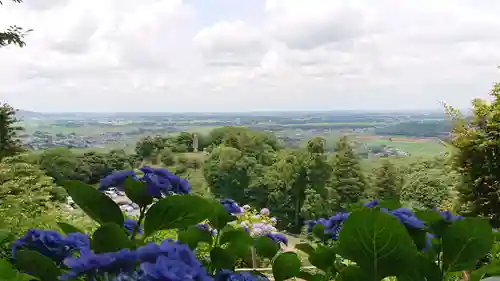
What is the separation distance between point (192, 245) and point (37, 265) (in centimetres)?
17

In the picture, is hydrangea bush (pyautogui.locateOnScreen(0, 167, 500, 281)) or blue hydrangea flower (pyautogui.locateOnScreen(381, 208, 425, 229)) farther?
blue hydrangea flower (pyautogui.locateOnScreen(381, 208, 425, 229))

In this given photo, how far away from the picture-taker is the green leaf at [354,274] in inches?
19.2

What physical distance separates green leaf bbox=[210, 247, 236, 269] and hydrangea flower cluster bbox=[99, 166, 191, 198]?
7cm

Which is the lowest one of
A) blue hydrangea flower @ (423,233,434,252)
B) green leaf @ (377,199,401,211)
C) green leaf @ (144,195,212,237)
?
blue hydrangea flower @ (423,233,434,252)

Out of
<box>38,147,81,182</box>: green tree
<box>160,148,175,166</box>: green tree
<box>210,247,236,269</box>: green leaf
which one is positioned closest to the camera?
<box>210,247,236,269</box>: green leaf

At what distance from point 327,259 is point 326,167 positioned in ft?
32.9

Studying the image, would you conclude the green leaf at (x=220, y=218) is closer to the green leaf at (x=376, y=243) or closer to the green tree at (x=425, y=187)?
the green leaf at (x=376, y=243)

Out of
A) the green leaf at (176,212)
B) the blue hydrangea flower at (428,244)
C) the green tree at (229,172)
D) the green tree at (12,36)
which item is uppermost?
the green tree at (12,36)

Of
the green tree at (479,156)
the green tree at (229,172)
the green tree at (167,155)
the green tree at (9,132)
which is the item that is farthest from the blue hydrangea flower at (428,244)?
the green tree at (229,172)

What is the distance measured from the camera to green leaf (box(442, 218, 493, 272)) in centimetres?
52

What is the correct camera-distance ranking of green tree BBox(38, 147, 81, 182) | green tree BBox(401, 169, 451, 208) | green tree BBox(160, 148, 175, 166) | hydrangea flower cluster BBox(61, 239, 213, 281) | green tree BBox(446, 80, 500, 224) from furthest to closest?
green tree BBox(401, 169, 451, 208) < green tree BBox(160, 148, 175, 166) < green tree BBox(38, 147, 81, 182) < green tree BBox(446, 80, 500, 224) < hydrangea flower cluster BBox(61, 239, 213, 281)

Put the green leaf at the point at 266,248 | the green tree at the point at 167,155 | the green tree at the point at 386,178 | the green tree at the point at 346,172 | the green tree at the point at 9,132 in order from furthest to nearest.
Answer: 1. the green tree at the point at 346,172
2. the green tree at the point at 386,178
3. the green tree at the point at 167,155
4. the green tree at the point at 9,132
5. the green leaf at the point at 266,248

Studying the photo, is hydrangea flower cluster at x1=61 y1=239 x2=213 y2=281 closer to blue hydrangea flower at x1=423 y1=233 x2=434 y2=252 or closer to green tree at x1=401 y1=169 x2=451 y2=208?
blue hydrangea flower at x1=423 y1=233 x2=434 y2=252

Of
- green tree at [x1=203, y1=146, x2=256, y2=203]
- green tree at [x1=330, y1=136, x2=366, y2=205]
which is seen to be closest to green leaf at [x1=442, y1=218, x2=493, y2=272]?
green tree at [x1=203, y1=146, x2=256, y2=203]
